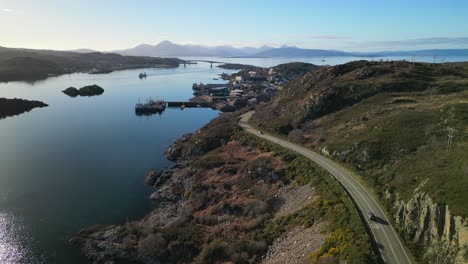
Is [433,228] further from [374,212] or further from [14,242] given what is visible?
[14,242]

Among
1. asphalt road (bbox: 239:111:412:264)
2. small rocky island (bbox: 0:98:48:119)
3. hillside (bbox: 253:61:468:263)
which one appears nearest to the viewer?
asphalt road (bbox: 239:111:412:264)

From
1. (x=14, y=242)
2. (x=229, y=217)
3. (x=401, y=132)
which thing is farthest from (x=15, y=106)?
(x=401, y=132)

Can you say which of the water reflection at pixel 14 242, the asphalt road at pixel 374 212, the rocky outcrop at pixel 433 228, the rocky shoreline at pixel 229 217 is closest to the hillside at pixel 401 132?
the rocky outcrop at pixel 433 228

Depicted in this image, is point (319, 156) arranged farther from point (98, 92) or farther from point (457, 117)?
point (98, 92)

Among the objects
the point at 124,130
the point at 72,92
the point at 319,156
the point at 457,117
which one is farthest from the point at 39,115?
the point at 457,117

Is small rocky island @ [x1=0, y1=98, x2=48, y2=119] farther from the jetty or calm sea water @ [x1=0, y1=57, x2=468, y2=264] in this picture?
the jetty

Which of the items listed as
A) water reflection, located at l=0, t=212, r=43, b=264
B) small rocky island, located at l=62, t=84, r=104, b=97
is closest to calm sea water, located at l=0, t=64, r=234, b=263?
water reflection, located at l=0, t=212, r=43, b=264
